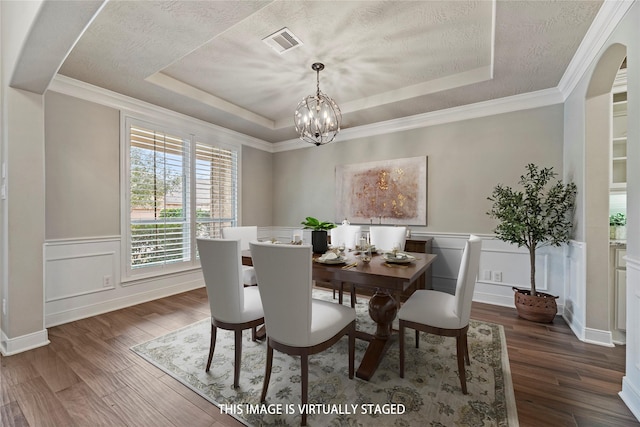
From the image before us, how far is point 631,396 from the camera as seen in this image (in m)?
1.61

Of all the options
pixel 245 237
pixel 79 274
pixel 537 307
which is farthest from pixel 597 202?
pixel 79 274

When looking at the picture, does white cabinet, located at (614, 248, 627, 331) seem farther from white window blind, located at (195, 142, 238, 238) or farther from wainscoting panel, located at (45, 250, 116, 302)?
wainscoting panel, located at (45, 250, 116, 302)

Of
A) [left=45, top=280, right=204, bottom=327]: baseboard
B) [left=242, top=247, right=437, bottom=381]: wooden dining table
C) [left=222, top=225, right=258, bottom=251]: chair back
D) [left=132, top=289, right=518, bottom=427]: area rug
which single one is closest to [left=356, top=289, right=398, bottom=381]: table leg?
[left=242, top=247, right=437, bottom=381]: wooden dining table

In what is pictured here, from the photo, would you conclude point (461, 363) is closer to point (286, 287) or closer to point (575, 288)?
point (286, 287)

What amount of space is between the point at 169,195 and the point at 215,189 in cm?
76

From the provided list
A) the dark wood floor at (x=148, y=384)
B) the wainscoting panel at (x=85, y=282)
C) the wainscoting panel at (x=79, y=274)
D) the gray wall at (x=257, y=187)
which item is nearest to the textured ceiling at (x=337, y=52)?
the gray wall at (x=257, y=187)

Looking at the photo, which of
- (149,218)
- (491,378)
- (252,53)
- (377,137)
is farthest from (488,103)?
(149,218)

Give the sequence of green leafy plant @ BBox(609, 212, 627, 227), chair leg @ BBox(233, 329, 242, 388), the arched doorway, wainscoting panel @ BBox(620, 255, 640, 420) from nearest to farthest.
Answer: wainscoting panel @ BBox(620, 255, 640, 420), chair leg @ BBox(233, 329, 242, 388), the arched doorway, green leafy plant @ BBox(609, 212, 627, 227)

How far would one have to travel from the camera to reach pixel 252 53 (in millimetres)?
2605

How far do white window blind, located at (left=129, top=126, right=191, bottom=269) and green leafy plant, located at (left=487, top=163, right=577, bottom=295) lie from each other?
4087 millimetres

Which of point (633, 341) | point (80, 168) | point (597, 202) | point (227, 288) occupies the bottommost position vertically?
point (633, 341)

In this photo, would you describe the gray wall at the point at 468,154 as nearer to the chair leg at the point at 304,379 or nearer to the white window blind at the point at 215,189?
the white window blind at the point at 215,189

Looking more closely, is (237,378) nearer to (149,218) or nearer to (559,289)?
(149,218)

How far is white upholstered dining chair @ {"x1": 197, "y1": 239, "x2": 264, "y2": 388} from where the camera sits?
5.80 ft
